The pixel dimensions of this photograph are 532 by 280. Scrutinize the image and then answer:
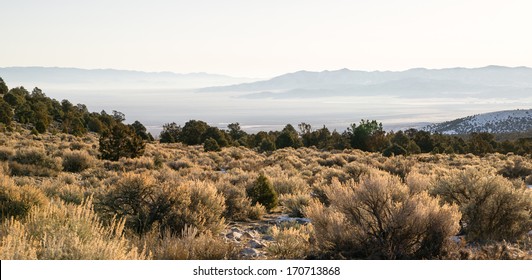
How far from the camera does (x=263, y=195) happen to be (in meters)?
12.0

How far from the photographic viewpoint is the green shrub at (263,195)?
12.0m

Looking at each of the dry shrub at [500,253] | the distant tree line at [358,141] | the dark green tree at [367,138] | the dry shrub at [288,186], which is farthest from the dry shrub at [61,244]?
the dark green tree at [367,138]

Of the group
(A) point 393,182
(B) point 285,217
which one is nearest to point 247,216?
(B) point 285,217

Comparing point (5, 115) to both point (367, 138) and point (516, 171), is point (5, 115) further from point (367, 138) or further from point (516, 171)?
point (516, 171)

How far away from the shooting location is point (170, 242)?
20.8 ft

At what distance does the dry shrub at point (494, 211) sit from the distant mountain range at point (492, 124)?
138 metres

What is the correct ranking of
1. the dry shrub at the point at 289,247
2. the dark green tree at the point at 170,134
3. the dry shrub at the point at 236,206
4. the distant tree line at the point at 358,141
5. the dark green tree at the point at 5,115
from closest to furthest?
the dry shrub at the point at 289,247, the dry shrub at the point at 236,206, the dark green tree at the point at 5,115, the distant tree line at the point at 358,141, the dark green tree at the point at 170,134

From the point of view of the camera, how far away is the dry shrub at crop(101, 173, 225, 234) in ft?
26.3

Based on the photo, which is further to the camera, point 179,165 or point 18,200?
point 179,165

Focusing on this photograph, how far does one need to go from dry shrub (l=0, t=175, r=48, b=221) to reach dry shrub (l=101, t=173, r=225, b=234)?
1.36m

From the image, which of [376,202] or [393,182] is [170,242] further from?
[393,182]

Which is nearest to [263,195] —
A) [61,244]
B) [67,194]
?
[67,194]

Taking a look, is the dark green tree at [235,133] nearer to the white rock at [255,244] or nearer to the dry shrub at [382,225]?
the white rock at [255,244]

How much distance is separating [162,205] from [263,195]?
416cm
